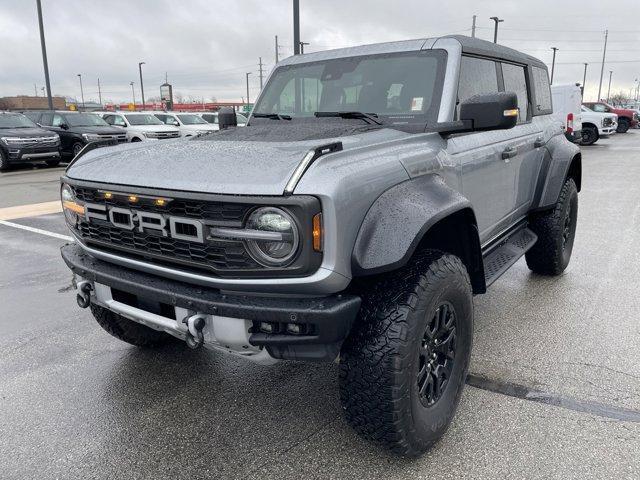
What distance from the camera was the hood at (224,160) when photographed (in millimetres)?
2080

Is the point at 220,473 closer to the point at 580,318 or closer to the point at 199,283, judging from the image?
the point at 199,283

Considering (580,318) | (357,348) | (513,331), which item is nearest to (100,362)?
(357,348)

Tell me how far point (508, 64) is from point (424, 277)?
2507mm

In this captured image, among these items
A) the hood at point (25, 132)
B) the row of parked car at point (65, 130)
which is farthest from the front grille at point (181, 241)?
the hood at point (25, 132)

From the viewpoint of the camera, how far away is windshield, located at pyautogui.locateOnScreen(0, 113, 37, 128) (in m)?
15.6

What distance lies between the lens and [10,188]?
11.7m

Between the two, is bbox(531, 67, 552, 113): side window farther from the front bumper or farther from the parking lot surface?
the front bumper

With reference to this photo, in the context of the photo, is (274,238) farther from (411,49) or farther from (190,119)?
(190,119)

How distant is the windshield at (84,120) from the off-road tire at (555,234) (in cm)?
1553

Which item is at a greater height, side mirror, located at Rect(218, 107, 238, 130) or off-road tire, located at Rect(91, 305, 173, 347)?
side mirror, located at Rect(218, 107, 238, 130)

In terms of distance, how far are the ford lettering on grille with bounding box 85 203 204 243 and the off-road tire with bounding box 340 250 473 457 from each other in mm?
771

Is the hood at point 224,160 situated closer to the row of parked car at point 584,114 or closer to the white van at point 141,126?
the row of parked car at point 584,114

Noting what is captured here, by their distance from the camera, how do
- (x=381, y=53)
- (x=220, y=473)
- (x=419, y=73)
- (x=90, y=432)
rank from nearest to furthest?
(x=220, y=473), (x=90, y=432), (x=419, y=73), (x=381, y=53)

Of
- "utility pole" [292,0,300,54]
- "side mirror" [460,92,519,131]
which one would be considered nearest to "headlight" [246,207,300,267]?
"side mirror" [460,92,519,131]
